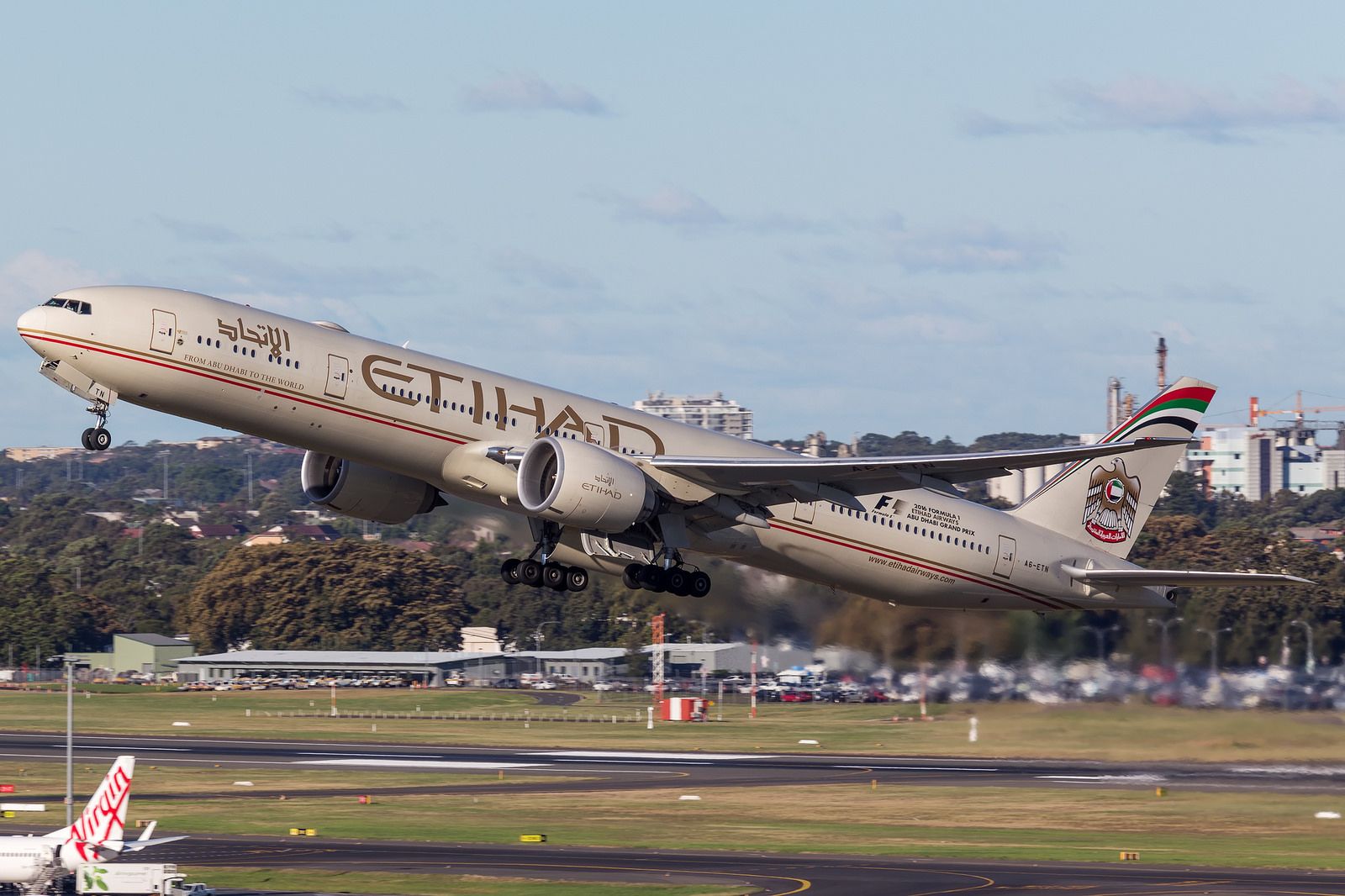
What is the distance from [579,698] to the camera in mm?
109875

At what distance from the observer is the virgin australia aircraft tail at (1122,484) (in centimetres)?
5166

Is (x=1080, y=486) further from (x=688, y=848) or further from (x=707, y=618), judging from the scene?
(x=688, y=848)

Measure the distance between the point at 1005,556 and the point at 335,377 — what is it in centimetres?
1980

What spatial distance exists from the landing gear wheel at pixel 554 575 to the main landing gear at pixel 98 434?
11.5m

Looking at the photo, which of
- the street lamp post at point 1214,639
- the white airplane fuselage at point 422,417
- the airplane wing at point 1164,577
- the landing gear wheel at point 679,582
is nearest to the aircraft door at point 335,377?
the white airplane fuselage at point 422,417

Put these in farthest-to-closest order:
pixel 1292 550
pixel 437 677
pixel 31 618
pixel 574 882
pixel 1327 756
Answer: pixel 31 618, pixel 437 677, pixel 1292 550, pixel 1327 756, pixel 574 882

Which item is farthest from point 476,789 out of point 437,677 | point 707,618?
point 437,677

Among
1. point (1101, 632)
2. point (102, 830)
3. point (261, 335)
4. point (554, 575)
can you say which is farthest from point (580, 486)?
point (1101, 632)

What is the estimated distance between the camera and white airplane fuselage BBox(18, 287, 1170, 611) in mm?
38125

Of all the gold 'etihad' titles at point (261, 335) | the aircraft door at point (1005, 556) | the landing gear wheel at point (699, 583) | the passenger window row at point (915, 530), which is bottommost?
the landing gear wheel at point (699, 583)

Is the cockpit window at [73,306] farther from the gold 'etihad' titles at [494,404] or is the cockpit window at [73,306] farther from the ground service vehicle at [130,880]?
the ground service vehicle at [130,880]

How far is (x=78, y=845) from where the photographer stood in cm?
4162

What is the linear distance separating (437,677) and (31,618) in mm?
35141

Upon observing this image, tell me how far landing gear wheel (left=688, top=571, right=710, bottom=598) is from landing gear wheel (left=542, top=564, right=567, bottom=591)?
3345mm
